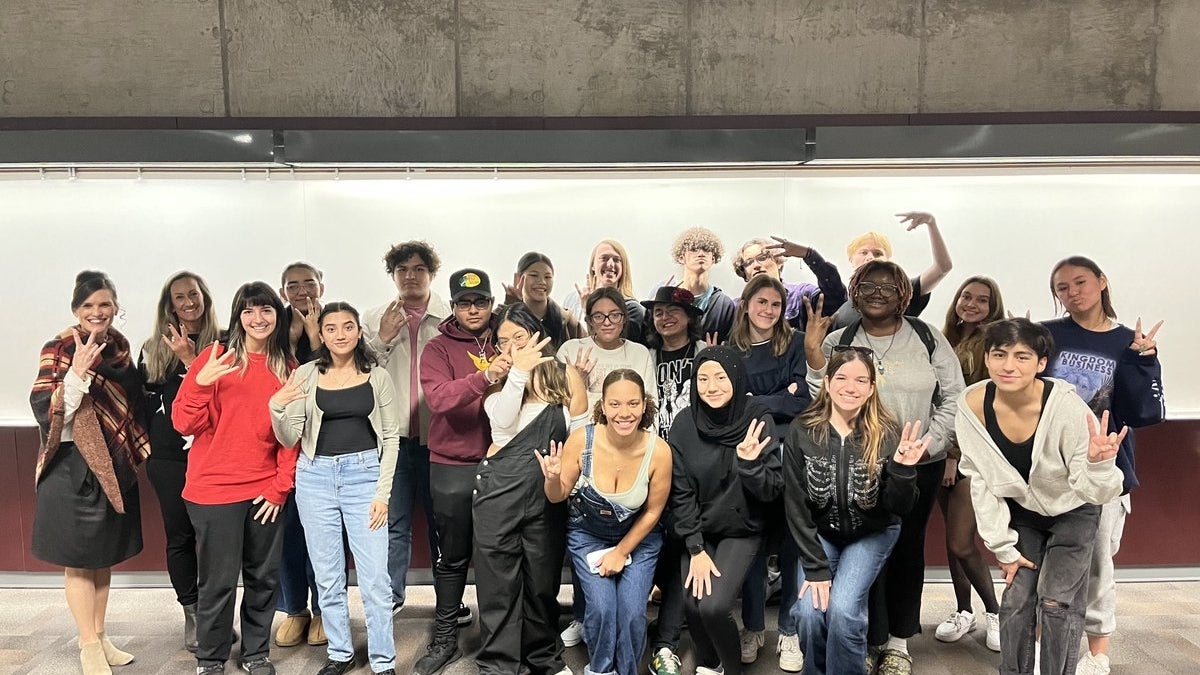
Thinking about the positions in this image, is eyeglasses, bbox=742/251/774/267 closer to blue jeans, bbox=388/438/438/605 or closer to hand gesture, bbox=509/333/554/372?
hand gesture, bbox=509/333/554/372

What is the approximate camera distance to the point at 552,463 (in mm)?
3525

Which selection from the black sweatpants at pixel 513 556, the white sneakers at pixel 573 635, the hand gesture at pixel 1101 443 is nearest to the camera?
the hand gesture at pixel 1101 443

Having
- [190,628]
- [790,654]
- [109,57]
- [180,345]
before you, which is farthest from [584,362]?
[109,57]

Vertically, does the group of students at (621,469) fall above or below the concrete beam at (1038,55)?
below

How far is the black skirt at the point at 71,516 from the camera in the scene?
3744 millimetres

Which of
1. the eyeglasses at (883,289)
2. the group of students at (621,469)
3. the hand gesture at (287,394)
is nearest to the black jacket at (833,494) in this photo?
the group of students at (621,469)

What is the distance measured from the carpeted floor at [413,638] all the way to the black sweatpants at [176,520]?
1.61ft

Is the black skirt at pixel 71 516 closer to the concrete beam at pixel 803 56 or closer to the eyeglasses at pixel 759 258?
the eyeglasses at pixel 759 258

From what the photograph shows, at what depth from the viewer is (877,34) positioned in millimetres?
4727

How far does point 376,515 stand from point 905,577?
8.55 ft

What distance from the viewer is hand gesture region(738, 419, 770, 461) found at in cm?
335

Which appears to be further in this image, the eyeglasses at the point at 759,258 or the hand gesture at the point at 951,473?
the eyeglasses at the point at 759,258

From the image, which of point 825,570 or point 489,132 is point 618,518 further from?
point 489,132

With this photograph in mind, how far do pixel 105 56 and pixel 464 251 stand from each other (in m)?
2.56
